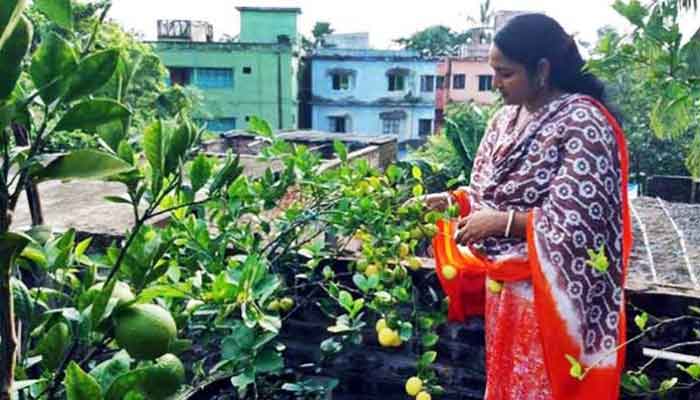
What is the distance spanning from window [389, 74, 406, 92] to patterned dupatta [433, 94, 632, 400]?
2141cm

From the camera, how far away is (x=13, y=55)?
0.53 m

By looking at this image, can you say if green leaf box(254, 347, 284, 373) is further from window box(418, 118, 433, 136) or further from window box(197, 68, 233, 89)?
window box(418, 118, 433, 136)

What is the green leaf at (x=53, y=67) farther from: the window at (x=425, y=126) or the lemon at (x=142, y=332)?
the window at (x=425, y=126)

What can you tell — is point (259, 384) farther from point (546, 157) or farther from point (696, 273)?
point (696, 273)

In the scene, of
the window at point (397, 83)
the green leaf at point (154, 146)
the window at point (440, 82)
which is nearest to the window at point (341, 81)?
the window at point (397, 83)

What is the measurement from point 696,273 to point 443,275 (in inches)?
155

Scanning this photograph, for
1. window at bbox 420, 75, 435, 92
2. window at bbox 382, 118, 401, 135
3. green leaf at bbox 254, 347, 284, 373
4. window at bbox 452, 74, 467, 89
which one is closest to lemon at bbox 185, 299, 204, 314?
green leaf at bbox 254, 347, 284, 373

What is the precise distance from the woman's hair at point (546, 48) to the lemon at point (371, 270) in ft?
1.93

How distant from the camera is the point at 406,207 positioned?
1.66 meters

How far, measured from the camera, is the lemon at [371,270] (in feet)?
5.11

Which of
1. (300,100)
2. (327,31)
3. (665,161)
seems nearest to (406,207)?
(665,161)

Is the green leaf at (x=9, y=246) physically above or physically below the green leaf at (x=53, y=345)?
above

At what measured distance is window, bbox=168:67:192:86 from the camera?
20797mm

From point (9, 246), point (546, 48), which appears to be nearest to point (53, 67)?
point (9, 246)
